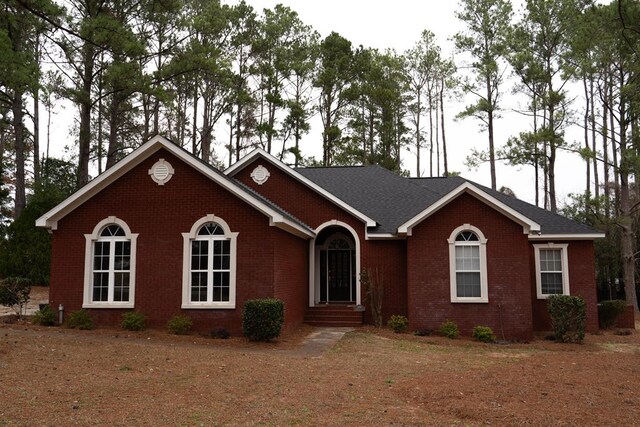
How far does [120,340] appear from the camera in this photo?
41.9ft

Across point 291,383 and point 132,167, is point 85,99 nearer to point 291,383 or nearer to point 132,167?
point 132,167

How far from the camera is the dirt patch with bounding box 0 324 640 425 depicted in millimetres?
6902

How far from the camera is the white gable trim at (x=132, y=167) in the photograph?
1416 cm

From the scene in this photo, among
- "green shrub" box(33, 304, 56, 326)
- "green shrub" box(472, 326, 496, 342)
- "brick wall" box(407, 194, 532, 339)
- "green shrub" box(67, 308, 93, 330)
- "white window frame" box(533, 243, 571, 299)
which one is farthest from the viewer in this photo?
"white window frame" box(533, 243, 571, 299)

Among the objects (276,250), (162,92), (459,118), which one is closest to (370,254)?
(276,250)

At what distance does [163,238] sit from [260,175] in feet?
19.2

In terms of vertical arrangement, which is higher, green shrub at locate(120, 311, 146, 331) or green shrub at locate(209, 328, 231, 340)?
green shrub at locate(120, 311, 146, 331)

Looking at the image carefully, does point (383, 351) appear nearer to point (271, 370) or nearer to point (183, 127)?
point (271, 370)

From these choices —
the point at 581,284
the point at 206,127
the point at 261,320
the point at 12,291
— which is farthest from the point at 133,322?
the point at 206,127

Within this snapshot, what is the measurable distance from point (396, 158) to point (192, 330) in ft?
86.9

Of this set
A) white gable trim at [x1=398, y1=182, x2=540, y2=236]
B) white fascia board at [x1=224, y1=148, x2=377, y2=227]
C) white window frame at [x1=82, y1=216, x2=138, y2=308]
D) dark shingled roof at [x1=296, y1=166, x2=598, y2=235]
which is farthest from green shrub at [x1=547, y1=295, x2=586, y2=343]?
white window frame at [x1=82, y1=216, x2=138, y2=308]

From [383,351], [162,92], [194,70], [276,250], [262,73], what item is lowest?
[383,351]

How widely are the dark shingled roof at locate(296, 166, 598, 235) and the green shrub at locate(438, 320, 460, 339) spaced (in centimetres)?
351

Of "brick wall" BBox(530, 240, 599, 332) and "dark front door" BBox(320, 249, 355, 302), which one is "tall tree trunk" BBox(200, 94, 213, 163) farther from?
"brick wall" BBox(530, 240, 599, 332)
